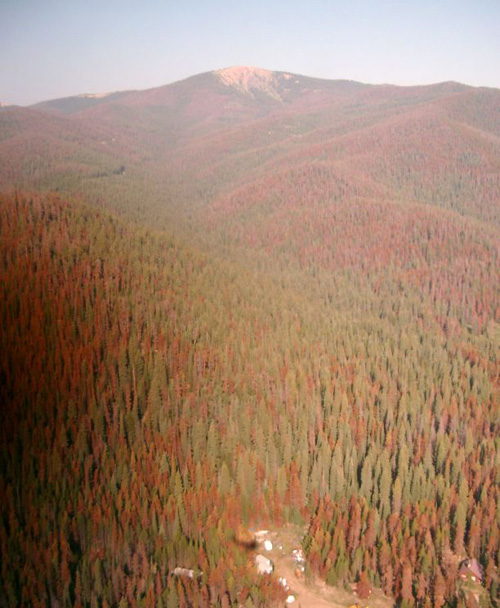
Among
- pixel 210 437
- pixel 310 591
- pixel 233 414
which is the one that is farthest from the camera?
pixel 233 414

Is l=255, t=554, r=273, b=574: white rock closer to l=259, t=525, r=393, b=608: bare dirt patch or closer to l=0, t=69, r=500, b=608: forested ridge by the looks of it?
l=259, t=525, r=393, b=608: bare dirt patch

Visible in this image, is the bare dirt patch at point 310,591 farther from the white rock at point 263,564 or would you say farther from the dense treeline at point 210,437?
the dense treeline at point 210,437

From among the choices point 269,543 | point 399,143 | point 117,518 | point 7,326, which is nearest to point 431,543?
point 269,543

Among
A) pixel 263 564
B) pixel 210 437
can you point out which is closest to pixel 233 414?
pixel 210 437

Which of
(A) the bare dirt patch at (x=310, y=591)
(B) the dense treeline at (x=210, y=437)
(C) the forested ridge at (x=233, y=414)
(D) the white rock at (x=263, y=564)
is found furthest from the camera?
(D) the white rock at (x=263, y=564)

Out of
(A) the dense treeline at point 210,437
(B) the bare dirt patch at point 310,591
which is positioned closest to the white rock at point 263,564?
(B) the bare dirt patch at point 310,591

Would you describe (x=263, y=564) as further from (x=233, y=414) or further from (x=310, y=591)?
(x=233, y=414)

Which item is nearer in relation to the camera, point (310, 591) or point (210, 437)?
point (310, 591)

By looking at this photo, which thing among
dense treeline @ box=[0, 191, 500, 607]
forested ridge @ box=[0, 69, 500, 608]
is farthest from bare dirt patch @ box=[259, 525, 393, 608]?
dense treeline @ box=[0, 191, 500, 607]
